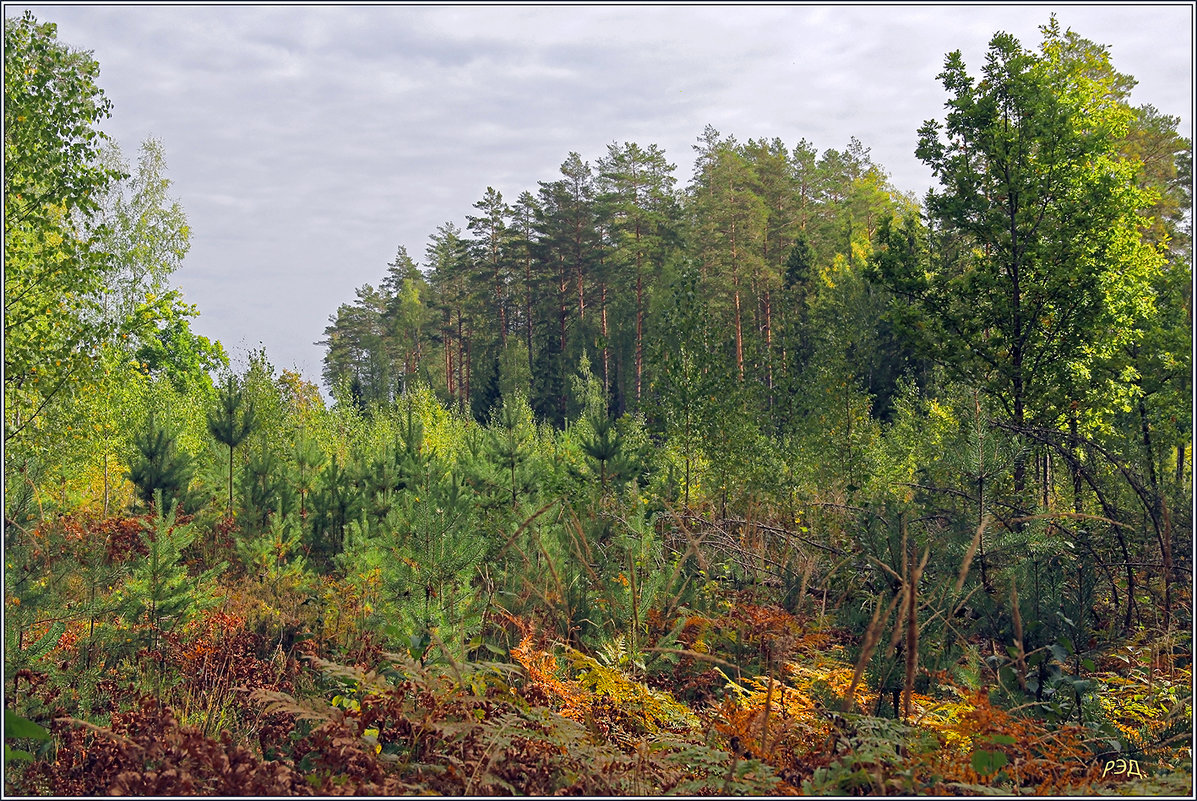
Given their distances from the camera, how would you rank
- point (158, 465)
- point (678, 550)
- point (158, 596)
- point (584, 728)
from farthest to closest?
point (158, 465) → point (678, 550) → point (158, 596) → point (584, 728)

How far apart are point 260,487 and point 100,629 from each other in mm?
5811

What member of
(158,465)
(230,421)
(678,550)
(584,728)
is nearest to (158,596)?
(584,728)

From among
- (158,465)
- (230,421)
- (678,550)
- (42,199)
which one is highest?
(42,199)

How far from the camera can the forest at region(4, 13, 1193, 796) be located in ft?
11.6

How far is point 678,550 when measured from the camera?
987cm

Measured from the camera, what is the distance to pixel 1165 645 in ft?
18.7

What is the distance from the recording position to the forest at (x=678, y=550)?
3.54m

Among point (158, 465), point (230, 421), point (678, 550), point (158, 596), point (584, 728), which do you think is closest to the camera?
point (584, 728)

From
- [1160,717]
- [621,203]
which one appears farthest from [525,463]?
[621,203]

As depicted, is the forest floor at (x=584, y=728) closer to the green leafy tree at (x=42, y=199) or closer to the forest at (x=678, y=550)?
the forest at (x=678, y=550)

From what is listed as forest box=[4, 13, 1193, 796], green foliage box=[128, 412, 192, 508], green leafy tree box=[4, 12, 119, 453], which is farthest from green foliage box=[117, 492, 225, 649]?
green foliage box=[128, 412, 192, 508]

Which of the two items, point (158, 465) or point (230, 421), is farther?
point (158, 465)

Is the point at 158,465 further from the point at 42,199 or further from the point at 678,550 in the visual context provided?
the point at 678,550

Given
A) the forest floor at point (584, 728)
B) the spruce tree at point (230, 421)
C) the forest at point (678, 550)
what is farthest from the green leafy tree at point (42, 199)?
the spruce tree at point (230, 421)
